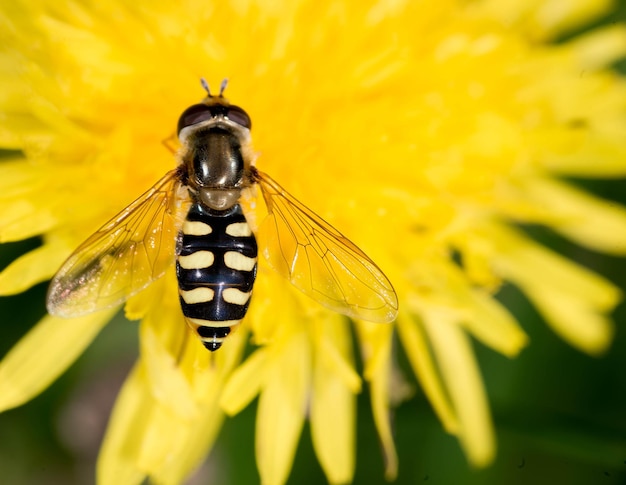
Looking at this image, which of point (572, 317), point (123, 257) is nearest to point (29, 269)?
point (123, 257)

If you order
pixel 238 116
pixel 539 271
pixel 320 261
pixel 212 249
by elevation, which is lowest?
pixel 539 271

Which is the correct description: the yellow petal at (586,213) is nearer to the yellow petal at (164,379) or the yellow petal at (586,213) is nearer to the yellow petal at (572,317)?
the yellow petal at (572,317)

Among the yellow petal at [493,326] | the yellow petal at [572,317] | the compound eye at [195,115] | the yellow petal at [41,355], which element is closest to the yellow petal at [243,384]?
the yellow petal at [41,355]

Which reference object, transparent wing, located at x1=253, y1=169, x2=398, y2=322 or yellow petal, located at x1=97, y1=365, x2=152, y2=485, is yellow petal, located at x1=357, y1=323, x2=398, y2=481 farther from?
yellow petal, located at x1=97, y1=365, x2=152, y2=485

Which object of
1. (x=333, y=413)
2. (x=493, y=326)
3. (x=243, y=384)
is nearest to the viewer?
(x=243, y=384)

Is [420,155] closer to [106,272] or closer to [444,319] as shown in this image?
[444,319]

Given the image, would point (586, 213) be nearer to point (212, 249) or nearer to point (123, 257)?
point (212, 249)

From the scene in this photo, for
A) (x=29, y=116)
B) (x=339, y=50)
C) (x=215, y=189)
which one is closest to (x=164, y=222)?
(x=215, y=189)
